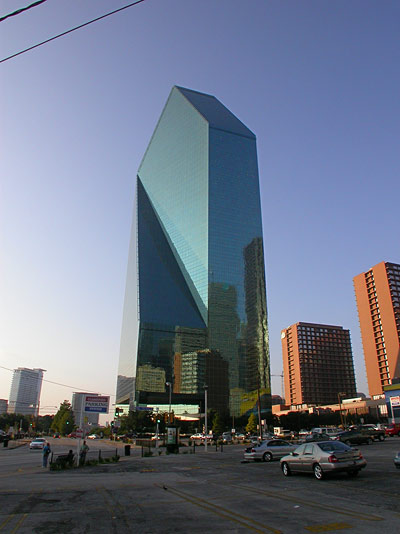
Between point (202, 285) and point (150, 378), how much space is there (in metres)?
41.2

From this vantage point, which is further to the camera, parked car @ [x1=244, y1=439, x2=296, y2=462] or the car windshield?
parked car @ [x1=244, y1=439, x2=296, y2=462]

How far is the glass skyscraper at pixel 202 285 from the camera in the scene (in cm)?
15050

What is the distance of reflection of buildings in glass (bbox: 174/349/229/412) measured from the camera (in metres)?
150

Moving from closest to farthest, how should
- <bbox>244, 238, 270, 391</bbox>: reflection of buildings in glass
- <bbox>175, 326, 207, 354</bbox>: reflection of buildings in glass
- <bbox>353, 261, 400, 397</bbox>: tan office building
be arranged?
1. <bbox>175, 326, 207, 354</bbox>: reflection of buildings in glass
2. <bbox>353, 261, 400, 397</bbox>: tan office building
3. <bbox>244, 238, 270, 391</bbox>: reflection of buildings in glass

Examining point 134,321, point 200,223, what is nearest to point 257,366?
point 134,321

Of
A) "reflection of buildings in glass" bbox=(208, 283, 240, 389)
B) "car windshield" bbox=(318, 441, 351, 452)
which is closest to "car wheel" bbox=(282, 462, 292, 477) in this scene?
"car windshield" bbox=(318, 441, 351, 452)

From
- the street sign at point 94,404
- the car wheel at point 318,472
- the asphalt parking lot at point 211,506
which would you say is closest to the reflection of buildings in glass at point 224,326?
the street sign at point 94,404

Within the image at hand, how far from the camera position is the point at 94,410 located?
30.4m

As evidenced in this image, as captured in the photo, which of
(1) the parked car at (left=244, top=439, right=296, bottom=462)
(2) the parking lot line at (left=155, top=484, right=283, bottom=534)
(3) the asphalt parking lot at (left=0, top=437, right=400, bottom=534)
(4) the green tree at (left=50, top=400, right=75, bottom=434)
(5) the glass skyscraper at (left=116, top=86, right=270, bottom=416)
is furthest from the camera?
(5) the glass skyscraper at (left=116, top=86, right=270, bottom=416)

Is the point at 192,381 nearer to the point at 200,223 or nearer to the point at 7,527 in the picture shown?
the point at 200,223

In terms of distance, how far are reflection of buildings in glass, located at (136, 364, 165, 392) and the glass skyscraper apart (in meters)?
0.36

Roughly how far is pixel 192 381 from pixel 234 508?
145m

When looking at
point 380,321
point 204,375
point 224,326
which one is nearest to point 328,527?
point 204,375

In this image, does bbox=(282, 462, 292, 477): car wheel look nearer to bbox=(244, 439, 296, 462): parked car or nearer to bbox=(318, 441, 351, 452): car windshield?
bbox=(318, 441, 351, 452): car windshield
